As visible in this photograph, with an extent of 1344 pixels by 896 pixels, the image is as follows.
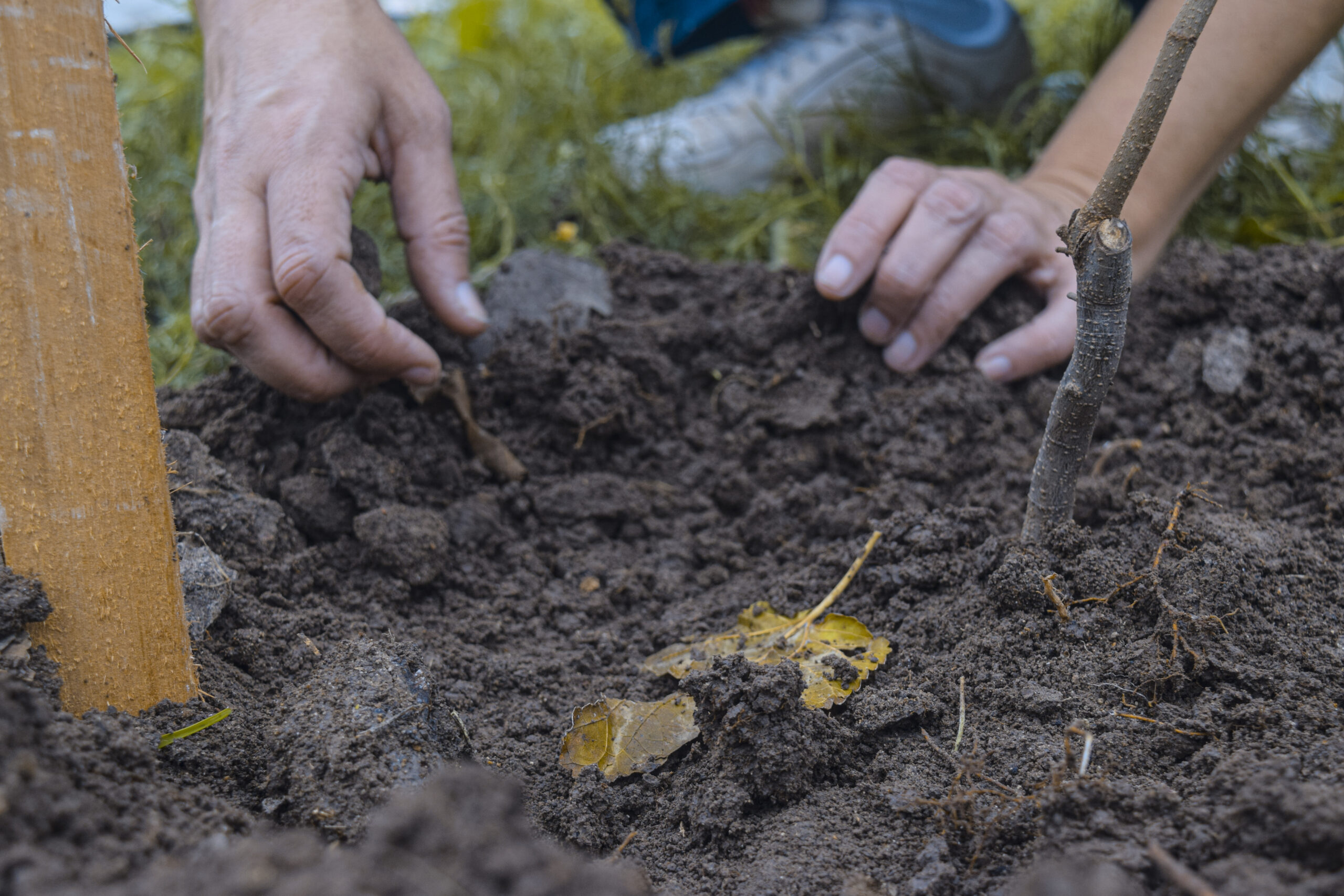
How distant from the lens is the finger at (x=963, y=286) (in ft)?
7.14

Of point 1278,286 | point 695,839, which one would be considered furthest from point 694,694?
point 1278,286

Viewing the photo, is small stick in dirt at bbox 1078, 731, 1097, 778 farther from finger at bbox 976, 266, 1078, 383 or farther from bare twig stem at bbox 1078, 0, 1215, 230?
finger at bbox 976, 266, 1078, 383

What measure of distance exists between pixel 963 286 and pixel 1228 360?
59 cm

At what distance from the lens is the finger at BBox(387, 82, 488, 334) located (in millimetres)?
2031

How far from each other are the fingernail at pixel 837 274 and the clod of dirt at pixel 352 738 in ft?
4.29

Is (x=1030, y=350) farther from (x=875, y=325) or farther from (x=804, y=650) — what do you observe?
(x=804, y=650)

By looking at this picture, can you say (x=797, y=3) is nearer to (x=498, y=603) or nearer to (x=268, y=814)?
(x=498, y=603)

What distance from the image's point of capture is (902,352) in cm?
218

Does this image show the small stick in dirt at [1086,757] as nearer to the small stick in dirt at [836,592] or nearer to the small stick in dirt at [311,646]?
the small stick in dirt at [836,592]

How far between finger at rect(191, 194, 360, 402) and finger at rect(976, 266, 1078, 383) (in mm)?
1466

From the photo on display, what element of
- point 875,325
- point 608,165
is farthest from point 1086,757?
point 608,165

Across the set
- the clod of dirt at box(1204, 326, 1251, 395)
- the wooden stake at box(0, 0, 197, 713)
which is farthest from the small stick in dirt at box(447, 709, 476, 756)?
the clod of dirt at box(1204, 326, 1251, 395)

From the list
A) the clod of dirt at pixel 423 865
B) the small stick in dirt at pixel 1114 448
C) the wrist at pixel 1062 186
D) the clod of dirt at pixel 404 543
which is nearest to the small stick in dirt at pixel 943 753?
the clod of dirt at pixel 423 865

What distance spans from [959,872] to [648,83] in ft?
11.6
